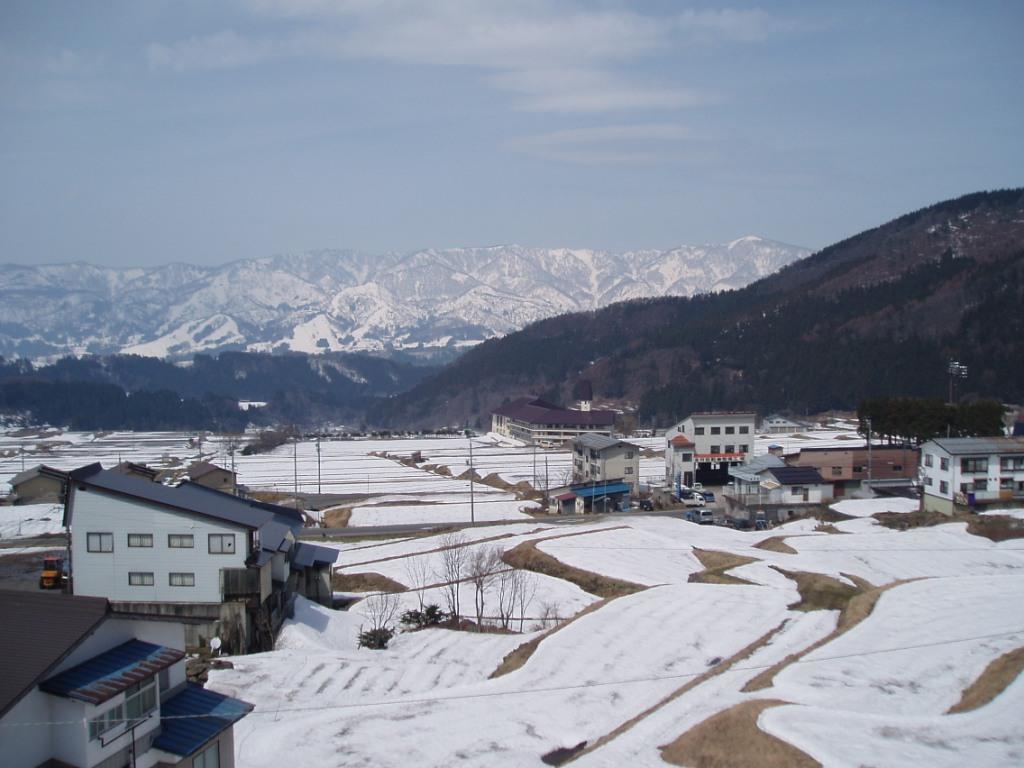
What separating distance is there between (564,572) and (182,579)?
942 cm

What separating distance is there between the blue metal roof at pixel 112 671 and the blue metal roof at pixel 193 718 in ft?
1.19

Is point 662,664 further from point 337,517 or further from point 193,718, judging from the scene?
point 337,517

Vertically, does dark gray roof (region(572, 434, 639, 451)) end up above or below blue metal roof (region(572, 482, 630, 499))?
above

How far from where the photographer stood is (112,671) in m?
6.45

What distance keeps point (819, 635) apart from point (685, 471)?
76.7 ft

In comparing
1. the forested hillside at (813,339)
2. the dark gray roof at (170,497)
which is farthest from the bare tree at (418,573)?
the forested hillside at (813,339)

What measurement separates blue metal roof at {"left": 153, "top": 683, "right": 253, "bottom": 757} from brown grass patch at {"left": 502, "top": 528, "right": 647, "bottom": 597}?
12174 millimetres

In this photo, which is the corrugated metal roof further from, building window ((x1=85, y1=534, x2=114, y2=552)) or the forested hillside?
the forested hillside

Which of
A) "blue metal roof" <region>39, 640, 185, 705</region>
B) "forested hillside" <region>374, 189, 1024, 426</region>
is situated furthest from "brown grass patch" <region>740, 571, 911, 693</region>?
"forested hillside" <region>374, 189, 1024, 426</region>

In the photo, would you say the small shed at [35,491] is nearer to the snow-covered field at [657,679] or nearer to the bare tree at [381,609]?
the bare tree at [381,609]

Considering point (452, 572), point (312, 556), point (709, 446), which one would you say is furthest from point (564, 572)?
point (709, 446)

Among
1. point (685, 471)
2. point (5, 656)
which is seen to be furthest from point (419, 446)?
point (5, 656)

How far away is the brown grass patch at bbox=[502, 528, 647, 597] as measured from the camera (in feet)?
65.5

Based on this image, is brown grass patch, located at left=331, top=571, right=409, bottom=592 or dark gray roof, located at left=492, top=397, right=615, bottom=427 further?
dark gray roof, located at left=492, top=397, right=615, bottom=427
